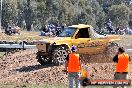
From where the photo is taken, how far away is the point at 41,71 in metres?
21.4

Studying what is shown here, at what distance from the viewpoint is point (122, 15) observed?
92.6m

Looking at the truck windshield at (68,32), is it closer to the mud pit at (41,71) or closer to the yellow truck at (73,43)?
the yellow truck at (73,43)

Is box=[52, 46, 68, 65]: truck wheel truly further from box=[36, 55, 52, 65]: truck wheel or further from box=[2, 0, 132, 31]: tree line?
box=[2, 0, 132, 31]: tree line

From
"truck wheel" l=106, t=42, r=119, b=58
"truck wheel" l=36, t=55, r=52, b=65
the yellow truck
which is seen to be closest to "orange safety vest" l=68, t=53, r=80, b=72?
the yellow truck

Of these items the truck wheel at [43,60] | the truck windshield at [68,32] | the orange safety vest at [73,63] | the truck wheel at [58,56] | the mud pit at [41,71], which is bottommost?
the mud pit at [41,71]

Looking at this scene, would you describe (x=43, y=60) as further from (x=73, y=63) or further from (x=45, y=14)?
(x=45, y=14)

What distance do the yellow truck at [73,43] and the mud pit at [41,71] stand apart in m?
0.46

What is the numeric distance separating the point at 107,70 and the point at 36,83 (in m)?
3.53

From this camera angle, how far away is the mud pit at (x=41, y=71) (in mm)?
20188

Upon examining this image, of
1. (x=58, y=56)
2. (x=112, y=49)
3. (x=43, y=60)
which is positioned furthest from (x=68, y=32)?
(x=112, y=49)

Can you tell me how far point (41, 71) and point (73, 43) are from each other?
2.56 meters

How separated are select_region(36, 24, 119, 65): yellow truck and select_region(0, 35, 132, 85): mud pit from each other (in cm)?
46

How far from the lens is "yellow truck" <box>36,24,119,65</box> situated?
22453mm

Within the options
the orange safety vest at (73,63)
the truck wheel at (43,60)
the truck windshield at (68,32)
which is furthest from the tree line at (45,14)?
the orange safety vest at (73,63)
